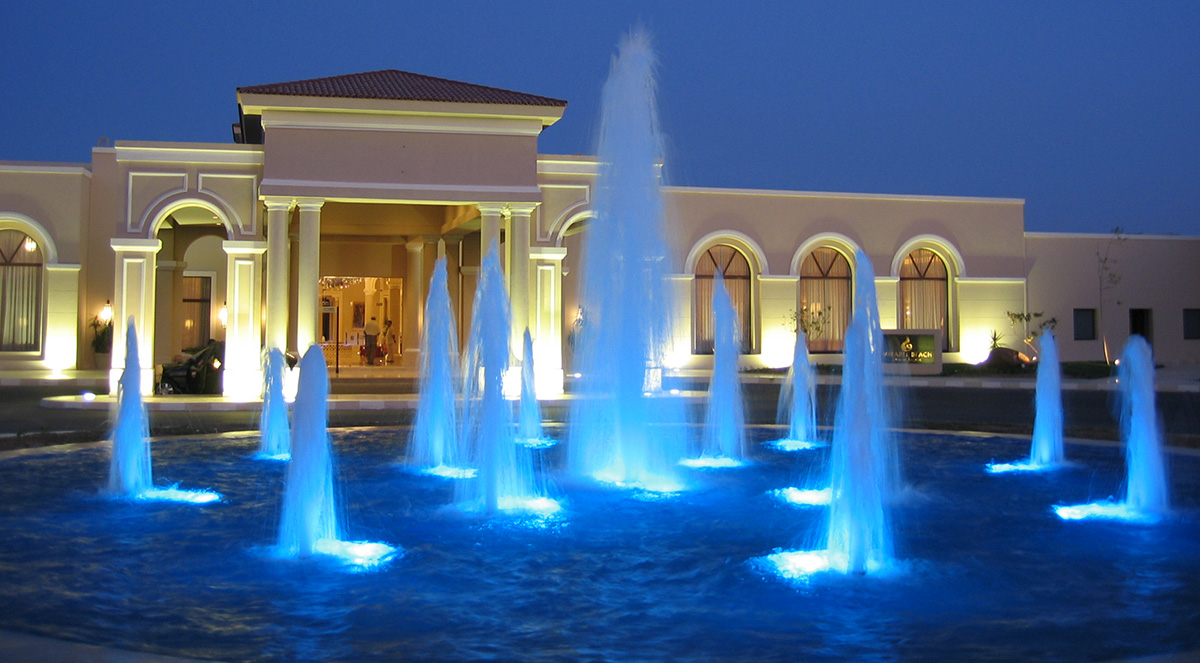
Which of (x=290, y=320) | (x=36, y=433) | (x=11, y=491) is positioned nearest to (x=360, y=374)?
(x=290, y=320)

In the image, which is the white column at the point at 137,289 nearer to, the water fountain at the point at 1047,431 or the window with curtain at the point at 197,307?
the window with curtain at the point at 197,307

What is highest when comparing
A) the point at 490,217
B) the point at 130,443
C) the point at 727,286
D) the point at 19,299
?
the point at 490,217

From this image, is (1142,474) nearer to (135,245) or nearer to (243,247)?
(243,247)

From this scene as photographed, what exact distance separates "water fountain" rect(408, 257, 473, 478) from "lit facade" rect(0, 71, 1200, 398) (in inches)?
143

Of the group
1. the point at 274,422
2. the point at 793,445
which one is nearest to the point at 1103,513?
the point at 793,445

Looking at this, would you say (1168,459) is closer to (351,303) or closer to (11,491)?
(11,491)

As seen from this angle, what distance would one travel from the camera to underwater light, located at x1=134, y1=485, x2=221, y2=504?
8438mm

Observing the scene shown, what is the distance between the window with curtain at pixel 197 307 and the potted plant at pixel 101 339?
15.0ft

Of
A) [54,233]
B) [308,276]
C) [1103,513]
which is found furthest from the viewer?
[54,233]

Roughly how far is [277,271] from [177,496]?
12584mm

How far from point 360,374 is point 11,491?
18.9m

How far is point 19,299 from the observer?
28.7 m

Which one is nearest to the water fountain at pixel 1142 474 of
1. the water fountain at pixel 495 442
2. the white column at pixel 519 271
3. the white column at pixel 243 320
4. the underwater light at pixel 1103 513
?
the underwater light at pixel 1103 513

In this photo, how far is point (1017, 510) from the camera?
26.9 feet
